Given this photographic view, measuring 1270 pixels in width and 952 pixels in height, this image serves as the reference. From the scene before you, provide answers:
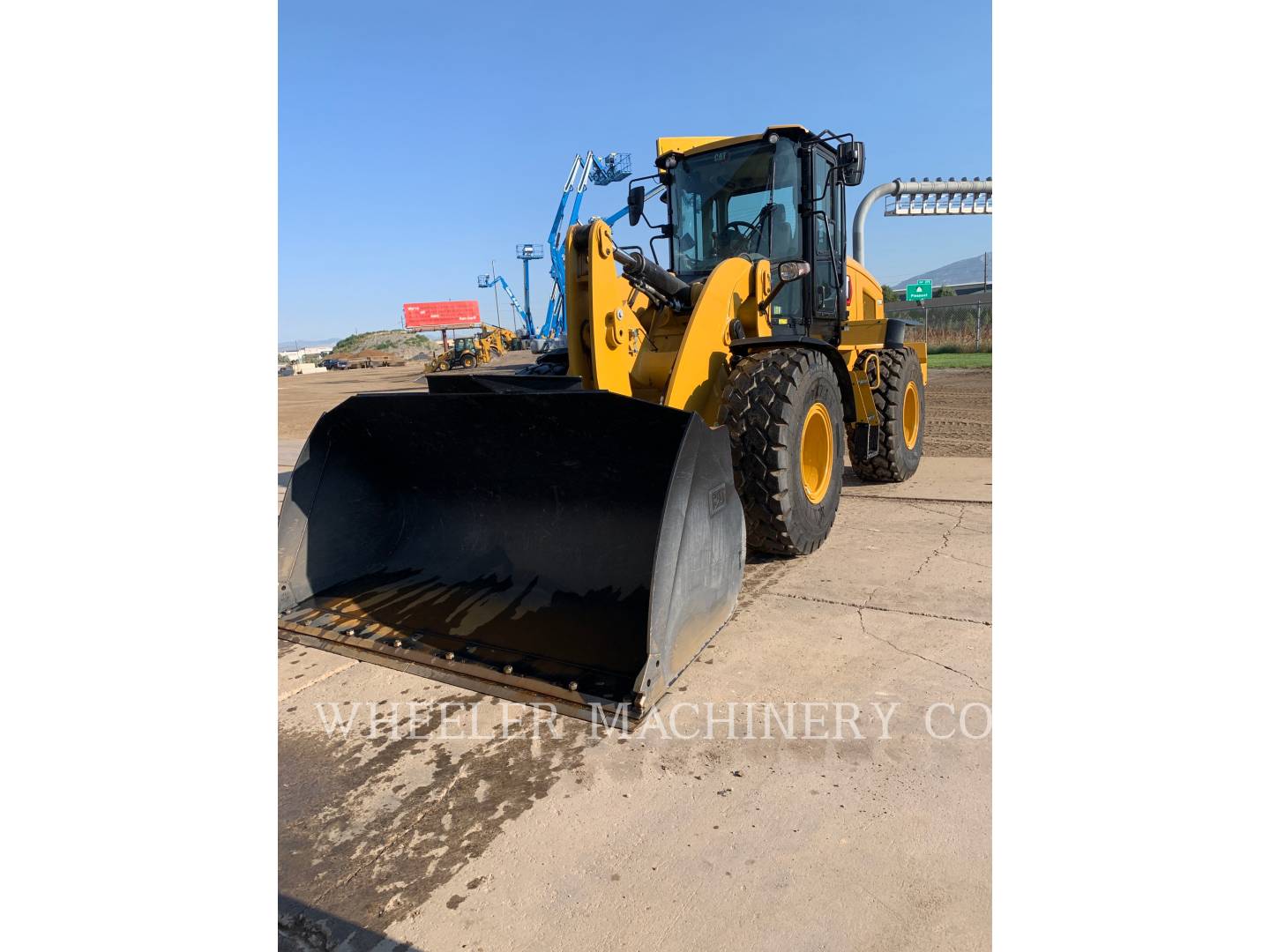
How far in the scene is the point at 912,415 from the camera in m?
6.94

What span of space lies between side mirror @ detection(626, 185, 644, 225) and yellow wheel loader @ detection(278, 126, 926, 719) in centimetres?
58

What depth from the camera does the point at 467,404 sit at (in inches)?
137

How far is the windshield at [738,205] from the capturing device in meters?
5.04

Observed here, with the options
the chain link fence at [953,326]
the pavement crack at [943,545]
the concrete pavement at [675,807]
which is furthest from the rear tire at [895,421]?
the chain link fence at [953,326]

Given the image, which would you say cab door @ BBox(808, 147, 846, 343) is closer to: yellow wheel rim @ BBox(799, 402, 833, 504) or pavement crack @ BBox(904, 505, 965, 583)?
yellow wheel rim @ BBox(799, 402, 833, 504)

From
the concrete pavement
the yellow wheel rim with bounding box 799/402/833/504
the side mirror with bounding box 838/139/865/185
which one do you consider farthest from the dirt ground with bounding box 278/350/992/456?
the concrete pavement

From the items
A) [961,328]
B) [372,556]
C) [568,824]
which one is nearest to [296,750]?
[568,824]

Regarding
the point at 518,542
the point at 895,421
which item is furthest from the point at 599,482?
the point at 895,421

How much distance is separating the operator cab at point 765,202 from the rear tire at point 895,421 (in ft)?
3.35

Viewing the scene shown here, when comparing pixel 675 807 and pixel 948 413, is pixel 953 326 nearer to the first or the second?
pixel 948 413

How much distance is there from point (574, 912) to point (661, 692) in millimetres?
949

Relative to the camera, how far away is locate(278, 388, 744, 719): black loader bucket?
108 inches

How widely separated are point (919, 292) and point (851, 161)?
90.8ft
